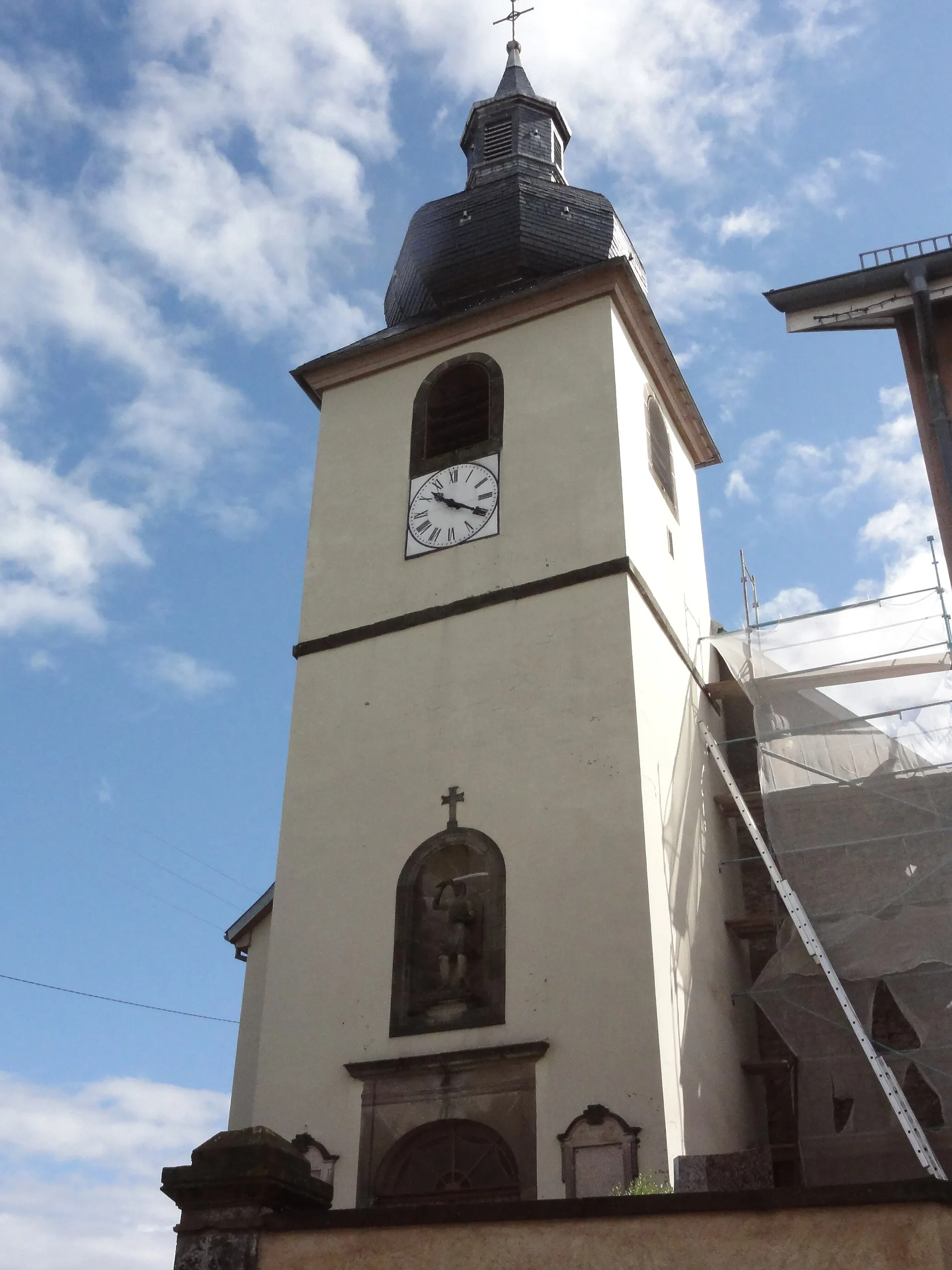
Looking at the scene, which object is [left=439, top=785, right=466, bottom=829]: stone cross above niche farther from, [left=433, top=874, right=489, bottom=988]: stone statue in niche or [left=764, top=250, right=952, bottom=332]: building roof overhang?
[left=764, top=250, right=952, bottom=332]: building roof overhang

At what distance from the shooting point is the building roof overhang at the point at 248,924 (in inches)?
546

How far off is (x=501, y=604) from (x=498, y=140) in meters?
8.53

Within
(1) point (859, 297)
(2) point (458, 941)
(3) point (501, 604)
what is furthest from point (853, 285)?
(2) point (458, 941)

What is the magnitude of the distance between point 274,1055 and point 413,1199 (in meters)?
1.67

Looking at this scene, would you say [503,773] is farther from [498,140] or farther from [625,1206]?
[498,140]

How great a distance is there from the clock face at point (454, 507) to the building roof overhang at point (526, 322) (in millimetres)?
1905

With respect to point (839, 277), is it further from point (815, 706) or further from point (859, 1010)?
point (859, 1010)

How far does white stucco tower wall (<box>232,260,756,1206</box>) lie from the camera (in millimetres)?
10305

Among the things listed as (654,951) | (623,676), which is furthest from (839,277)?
(654,951)

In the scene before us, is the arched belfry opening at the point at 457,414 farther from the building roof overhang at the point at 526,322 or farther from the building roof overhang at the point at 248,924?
the building roof overhang at the point at 248,924

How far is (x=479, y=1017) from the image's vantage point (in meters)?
10.5

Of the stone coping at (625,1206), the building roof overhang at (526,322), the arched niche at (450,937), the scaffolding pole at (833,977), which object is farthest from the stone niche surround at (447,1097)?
the building roof overhang at (526,322)

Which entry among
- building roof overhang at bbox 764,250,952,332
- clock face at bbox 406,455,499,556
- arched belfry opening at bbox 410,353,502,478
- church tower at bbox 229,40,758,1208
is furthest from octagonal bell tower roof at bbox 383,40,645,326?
building roof overhang at bbox 764,250,952,332

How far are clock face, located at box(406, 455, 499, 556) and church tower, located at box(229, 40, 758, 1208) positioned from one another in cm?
3
